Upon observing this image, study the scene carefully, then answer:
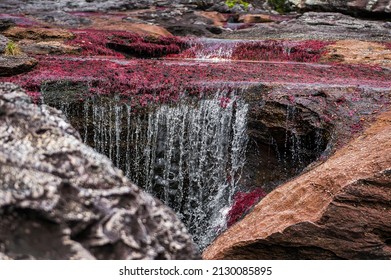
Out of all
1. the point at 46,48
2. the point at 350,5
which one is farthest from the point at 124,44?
the point at 350,5

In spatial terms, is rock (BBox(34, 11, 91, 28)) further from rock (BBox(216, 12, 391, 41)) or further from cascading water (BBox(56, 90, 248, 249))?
cascading water (BBox(56, 90, 248, 249))

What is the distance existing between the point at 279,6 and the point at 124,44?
595 inches

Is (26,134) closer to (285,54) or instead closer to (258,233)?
(258,233)

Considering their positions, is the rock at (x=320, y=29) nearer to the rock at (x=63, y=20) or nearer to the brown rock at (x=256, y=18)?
the brown rock at (x=256, y=18)

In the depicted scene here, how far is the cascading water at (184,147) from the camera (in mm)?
8758

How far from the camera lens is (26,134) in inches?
96.5

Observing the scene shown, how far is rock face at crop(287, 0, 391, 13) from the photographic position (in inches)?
846

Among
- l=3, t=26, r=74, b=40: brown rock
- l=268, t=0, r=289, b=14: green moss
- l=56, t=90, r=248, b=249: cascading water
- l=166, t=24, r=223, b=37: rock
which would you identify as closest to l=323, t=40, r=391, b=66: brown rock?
l=166, t=24, r=223, b=37: rock

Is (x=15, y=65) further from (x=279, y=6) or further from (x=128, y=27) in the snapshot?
(x=279, y=6)

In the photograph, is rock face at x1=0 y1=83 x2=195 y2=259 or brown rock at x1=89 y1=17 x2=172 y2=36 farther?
brown rock at x1=89 y1=17 x2=172 y2=36

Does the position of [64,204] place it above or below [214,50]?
above

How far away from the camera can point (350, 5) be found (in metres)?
22.5

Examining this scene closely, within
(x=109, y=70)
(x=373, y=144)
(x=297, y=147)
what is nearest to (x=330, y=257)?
(x=373, y=144)

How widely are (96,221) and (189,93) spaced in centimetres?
693
